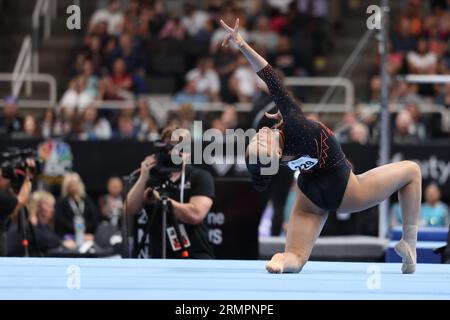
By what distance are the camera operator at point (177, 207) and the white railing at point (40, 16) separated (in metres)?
7.93

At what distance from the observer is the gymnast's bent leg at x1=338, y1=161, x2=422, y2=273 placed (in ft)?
19.5

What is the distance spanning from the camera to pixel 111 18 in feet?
49.6

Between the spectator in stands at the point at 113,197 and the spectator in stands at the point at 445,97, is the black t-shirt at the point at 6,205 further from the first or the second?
the spectator in stands at the point at 445,97

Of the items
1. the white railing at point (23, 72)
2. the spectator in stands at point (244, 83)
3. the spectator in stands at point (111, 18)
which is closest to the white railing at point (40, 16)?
the white railing at point (23, 72)

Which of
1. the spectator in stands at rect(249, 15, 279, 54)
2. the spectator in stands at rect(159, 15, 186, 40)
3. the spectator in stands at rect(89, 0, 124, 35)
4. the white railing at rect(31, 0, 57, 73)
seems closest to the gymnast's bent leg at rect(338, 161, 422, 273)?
the spectator in stands at rect(249, 15, 279, 54)

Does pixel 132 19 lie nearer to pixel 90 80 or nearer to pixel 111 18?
pixel 111 18

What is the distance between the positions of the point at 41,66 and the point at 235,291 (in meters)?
11.1

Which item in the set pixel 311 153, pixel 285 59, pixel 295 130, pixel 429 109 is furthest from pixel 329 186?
pixel 285 59

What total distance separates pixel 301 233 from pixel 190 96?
8.15 metres

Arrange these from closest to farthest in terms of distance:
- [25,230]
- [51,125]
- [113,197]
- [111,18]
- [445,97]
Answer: [25,230] → [113,197] → [51,125] → [445,97] → [111,18]

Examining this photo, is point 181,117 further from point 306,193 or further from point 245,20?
point 306,193
